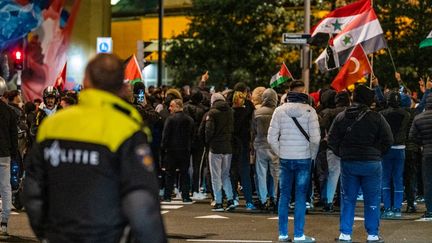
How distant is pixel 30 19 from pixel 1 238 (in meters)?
19.8

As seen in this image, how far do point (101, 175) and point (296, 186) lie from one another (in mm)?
7172

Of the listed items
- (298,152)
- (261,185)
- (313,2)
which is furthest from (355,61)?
(313,2)

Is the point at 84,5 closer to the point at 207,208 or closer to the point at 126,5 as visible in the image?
the point at 207,208

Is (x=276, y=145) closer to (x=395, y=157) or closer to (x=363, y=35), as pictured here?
(x=395, y=157)

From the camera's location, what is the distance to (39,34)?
32.2 meters

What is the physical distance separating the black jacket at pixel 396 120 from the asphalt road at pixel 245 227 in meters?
1.16

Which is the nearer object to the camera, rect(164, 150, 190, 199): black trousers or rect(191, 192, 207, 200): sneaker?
rect(164, 150, 190, 199): black trousers

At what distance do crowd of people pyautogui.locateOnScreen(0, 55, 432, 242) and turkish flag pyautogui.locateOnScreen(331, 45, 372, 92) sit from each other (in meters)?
0.35

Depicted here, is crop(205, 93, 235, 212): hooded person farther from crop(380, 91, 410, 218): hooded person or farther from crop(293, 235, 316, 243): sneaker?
crop(293, 235, 316, 243): sneaker

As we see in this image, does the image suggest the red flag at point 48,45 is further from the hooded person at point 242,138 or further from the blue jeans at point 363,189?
the blue jeans at point 363,189

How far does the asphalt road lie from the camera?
41.4ft

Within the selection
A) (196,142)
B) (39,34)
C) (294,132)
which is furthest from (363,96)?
(39,34)

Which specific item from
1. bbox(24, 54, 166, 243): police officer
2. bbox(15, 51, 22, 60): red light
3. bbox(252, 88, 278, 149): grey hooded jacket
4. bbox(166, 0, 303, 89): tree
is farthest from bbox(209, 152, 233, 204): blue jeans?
bbox(166, 0, 303, 89): tree

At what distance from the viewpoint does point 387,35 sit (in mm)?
35062
